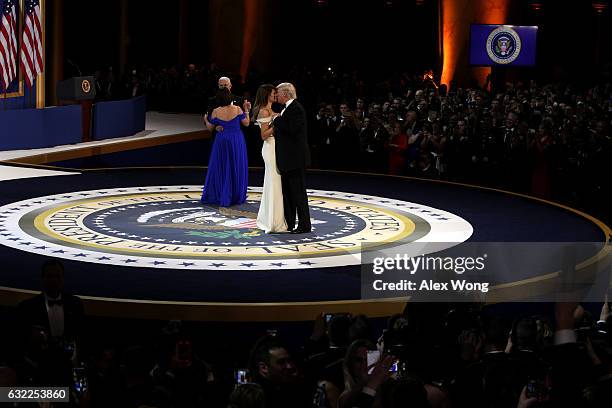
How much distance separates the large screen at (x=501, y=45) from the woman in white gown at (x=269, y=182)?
39.8ft

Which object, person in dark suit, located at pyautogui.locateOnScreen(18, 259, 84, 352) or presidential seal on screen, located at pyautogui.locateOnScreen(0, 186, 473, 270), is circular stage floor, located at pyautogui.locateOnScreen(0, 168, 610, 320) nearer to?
presidential seal on screen, located at pyautogui.locateOnScreen(0, 186, 473, 270)

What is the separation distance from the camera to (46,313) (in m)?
6.49

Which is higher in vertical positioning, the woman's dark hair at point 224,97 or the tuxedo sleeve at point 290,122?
the woman's dark hair at point 224,97

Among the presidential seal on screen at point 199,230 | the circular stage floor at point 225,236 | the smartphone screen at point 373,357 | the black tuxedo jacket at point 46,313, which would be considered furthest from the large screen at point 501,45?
the smartphone screen at point 373,357

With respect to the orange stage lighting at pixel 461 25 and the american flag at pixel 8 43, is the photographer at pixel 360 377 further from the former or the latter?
the orange stage lighting at pixel 461 25

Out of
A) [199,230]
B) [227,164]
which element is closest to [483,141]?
[227,164]

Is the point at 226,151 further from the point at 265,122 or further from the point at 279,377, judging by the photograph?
the point at 279,377

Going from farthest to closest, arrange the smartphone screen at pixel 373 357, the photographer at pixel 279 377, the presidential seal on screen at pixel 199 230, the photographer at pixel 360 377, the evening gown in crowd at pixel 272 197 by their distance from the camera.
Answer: the evening gown in crowd at pixel 272 197, the presidential seal on screen at pixel 199 230, the smartphone screen at pixel 373 357, the photographer at pixel 279 377, the photographer at pixel 360 377

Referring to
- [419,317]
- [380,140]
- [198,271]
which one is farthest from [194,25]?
[419,317]

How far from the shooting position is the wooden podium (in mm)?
16281

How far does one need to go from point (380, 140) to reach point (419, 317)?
29.1 ft

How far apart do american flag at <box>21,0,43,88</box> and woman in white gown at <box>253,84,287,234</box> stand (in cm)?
761

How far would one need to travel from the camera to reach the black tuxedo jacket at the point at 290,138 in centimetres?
1005

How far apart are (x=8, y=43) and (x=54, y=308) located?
10.9 meters
